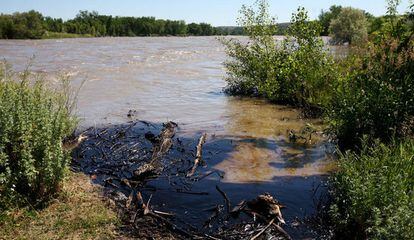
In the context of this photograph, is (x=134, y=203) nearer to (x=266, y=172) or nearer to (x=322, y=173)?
(x=266, y=172)

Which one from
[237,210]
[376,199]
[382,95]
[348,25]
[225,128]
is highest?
[348,25]

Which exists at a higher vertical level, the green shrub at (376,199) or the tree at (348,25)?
the tree at (348,25)

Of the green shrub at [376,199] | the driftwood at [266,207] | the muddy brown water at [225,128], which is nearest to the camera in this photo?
the green shrub at [376,199]

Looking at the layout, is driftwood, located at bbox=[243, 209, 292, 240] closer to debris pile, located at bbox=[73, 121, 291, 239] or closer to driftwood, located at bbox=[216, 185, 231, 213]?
debris pile, located at bbox=[73, 121, 291, 239]

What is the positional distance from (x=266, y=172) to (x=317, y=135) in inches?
123

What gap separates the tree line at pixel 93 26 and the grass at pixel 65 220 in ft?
225

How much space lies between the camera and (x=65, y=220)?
5.43 metres

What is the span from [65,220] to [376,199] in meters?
→ 3.88

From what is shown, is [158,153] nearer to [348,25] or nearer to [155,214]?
[155,214]

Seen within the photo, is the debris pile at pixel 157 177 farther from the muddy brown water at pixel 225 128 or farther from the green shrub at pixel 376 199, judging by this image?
→ the green shrub at pixel 376 199

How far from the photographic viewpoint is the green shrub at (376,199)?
163 inches

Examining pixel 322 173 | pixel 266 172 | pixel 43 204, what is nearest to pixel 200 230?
pixel 43 204

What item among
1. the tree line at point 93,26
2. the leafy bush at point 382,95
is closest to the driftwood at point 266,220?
the leafy bush at point 382,95

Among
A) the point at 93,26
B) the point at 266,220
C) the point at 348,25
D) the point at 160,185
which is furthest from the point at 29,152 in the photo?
the point at 93,26
